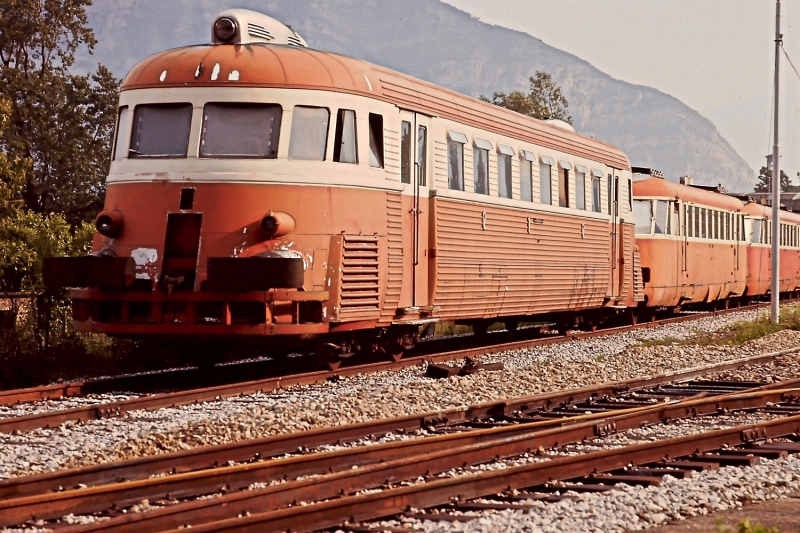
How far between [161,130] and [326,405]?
4.02 metres

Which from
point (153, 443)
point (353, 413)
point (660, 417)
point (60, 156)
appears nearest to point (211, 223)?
point (353, 413)

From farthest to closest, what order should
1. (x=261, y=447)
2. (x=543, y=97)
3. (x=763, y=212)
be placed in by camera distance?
1. (x=543, y=97)
2. (x=763, y=212)
3. (x=261, y=447)

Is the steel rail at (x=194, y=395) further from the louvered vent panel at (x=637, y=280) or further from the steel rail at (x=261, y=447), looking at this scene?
the louvered vent panel at (x=637, y=280)

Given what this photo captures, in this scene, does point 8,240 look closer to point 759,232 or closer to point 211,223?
point 211,223

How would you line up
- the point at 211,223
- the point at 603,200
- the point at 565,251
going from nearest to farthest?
the point at 211,223 < the point at 565,251 < the point at 603,200

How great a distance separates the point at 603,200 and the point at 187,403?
1124cm

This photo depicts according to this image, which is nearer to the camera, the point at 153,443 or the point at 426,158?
the point at 153,443

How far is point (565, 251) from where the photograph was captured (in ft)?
59.7

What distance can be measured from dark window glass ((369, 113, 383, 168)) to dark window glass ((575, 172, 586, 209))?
6.64m

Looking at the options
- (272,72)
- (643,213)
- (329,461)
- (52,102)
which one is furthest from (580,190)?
(52,102)

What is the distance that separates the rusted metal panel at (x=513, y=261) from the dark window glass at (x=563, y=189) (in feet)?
0.77

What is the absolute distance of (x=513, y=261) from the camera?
16297 mm

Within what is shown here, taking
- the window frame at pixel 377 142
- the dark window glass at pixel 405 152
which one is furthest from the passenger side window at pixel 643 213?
the window frame at pixel 377 142

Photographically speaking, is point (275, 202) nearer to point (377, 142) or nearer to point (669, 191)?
point (377, 142)
